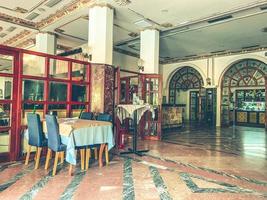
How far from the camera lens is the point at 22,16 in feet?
22.3

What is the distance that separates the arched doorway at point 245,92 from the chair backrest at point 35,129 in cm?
861

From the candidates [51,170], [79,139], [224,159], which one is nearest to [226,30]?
[224,159]

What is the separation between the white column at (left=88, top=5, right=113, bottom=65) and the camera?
18.1 ft

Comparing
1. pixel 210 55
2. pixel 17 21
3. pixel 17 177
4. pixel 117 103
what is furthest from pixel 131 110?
pixel 210 55

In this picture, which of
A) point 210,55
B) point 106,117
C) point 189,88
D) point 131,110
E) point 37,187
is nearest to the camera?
point 37,187

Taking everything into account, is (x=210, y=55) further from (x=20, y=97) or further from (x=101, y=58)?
(x=20, y=97)

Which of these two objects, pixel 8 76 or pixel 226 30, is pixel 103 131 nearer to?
pixel 8 76

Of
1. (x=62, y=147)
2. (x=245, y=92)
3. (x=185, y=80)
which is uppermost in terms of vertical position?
(x=185, y=80)

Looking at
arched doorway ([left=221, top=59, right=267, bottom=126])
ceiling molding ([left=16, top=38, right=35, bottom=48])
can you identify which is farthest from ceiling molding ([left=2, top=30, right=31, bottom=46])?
arched doorway ([left=221, top=59, right=267, bottom=126])

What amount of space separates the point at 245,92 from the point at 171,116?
17.7 ft

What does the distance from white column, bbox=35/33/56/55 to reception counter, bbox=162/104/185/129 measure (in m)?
4.77

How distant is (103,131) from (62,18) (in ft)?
14.5

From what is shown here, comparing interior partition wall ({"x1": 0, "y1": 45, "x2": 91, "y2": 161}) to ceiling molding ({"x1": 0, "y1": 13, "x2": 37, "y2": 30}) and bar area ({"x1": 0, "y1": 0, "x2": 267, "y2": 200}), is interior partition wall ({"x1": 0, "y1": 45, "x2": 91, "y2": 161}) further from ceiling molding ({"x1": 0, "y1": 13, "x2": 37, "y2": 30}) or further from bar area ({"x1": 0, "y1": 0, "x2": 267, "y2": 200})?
ceiling molding ({"x1": 0, "y1": 13, "x2": 37, "y2": 30})

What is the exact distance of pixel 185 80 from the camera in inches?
491
